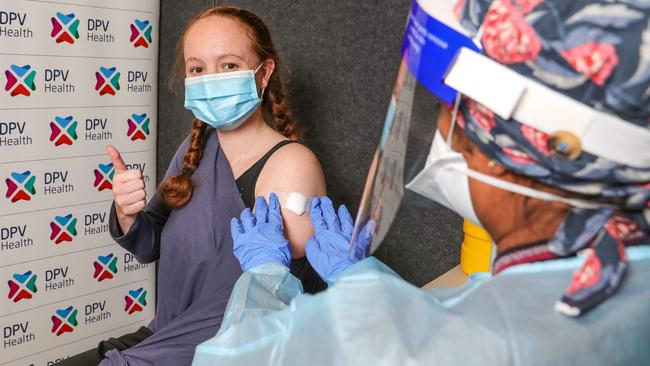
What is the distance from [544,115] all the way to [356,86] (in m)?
1.27

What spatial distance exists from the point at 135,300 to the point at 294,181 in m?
1.30

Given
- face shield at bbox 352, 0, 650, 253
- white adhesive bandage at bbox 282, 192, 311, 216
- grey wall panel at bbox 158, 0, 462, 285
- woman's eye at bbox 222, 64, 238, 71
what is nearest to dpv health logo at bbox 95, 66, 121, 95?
grey wall panel at bbox 158, 0, 462, 285

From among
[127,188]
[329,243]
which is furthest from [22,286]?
[329,243]

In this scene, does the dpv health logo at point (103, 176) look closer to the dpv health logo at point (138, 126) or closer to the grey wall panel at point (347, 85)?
the dpv health logo at point (138, 126)

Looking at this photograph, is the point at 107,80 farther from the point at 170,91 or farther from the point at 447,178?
the point at 447,178

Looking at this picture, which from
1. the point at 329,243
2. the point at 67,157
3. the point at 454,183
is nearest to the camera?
the point at 454,183

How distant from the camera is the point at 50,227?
2.04m

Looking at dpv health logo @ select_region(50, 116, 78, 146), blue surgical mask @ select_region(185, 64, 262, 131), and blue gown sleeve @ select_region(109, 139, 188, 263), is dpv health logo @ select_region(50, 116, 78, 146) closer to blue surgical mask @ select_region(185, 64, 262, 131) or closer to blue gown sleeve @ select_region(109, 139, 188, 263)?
blue gown sleeve @ select_region(109, 139, 188, 263)

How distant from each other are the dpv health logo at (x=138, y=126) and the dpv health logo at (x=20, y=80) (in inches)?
14.6

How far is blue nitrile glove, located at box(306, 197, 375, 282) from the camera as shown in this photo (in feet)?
3.45

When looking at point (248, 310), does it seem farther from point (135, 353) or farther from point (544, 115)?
point (135, 353)

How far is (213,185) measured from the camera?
1404 millimetres

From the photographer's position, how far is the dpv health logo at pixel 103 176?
2.14 m

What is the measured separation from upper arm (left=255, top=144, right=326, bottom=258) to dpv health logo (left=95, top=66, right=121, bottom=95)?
1017 mm
